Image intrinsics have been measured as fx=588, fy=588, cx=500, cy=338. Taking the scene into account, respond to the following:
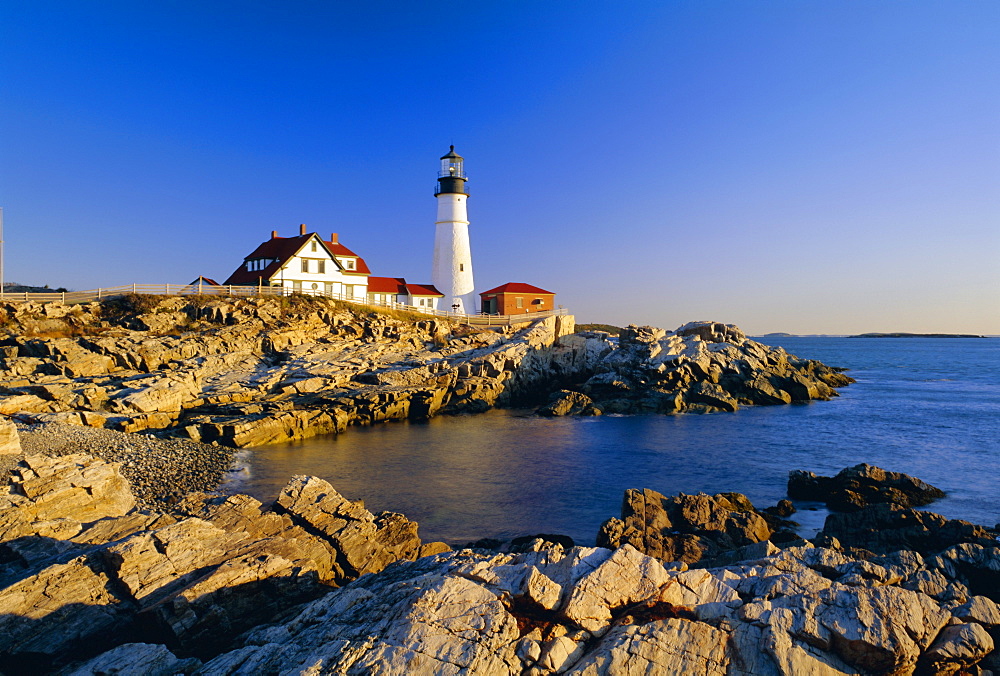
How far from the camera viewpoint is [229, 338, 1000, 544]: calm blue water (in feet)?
56.9

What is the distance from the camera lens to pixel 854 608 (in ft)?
22.4

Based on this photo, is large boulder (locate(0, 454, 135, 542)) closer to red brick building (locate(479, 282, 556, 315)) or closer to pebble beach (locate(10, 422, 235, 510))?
pebble beach (locate(10, 422, 235, 510))

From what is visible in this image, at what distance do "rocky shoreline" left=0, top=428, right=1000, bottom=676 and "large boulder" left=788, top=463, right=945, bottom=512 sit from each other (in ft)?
27.9

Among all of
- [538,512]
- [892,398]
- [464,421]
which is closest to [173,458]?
[538,512]

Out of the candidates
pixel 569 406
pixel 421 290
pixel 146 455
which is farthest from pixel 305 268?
pixel 146 455

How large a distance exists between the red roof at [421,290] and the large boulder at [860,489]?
4030 cm

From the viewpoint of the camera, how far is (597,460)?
2383 centimetres

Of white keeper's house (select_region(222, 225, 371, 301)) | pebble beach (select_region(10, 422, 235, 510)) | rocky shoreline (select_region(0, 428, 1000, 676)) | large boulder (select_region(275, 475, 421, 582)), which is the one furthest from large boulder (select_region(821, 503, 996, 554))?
white keeper's house (select_region(222, 225, 371, 301))

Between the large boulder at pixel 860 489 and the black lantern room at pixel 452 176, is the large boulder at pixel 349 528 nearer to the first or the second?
the large boulder at pixel 860 489

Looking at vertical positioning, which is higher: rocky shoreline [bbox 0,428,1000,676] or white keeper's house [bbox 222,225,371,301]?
white keeper's house [bbox 222,225,371,301]

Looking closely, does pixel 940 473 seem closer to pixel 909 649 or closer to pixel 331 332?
pixel 909 649

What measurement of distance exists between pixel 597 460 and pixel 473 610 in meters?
18.0

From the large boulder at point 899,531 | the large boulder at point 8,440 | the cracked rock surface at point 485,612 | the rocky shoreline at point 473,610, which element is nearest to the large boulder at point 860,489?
the large boulder at point 899,531

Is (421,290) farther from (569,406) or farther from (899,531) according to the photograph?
(899,531)
